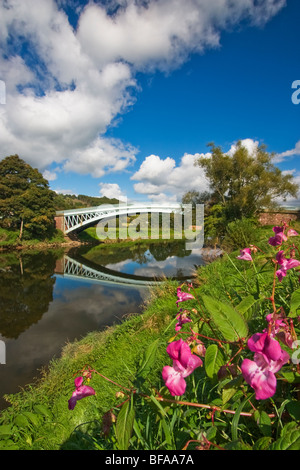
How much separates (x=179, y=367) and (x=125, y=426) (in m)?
0.22

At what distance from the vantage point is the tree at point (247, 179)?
14625 millimetres

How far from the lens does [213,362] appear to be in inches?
28.0

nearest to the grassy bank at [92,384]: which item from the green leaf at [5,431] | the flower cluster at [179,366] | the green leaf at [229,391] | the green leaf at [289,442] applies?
the green leaf at [5,431]

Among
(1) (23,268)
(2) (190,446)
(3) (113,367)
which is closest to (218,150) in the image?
(1) (23,268)

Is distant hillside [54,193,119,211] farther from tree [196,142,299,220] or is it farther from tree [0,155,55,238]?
tree [196,142,299,220]

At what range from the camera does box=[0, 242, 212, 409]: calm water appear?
421cm

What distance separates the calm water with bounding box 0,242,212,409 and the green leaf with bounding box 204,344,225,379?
3.70m

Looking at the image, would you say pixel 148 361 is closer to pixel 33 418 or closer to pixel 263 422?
pixel 263 422

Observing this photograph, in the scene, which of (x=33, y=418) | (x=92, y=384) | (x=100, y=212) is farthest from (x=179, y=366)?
(x=100, y=212)

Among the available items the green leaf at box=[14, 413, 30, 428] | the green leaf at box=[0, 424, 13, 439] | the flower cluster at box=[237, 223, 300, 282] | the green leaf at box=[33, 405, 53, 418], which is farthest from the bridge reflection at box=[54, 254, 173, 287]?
the flower cluster at box=[237, 223, 300, 282]

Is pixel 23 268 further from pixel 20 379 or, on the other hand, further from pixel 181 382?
pixel 181 382

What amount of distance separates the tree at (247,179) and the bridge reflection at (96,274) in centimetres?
925
